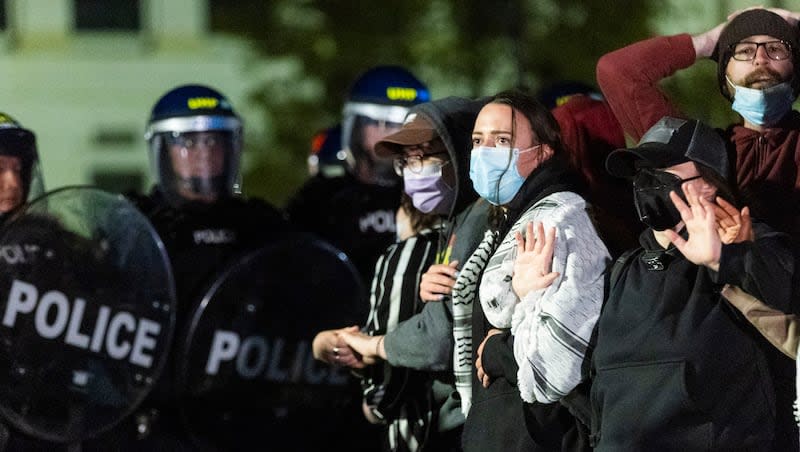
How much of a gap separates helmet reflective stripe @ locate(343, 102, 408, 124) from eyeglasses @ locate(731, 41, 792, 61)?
425 centimetres

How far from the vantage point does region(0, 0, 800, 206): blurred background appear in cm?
1852

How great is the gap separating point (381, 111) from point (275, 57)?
1277 cm

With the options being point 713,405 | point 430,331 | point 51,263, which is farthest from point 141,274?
point 713,405

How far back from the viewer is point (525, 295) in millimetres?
5516

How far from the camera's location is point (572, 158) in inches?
248

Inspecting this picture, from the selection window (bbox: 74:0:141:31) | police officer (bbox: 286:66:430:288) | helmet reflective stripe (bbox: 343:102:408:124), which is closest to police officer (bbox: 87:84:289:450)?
police officer (bbox: 286:66:430:288)

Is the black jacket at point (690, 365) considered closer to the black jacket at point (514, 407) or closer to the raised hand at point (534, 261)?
the raised hand at point (534, 261)

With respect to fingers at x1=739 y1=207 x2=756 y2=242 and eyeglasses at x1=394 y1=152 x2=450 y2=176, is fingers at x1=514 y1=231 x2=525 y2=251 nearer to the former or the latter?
fingers at x1=739 y1=207 x2=756 y2=242

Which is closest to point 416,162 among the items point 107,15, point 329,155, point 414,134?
point 414,134

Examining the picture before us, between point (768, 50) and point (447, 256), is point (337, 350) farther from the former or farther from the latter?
point (768, 50)

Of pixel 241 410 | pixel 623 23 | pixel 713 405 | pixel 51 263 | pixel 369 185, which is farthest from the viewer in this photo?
pixel 623 23

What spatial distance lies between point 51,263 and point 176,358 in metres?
0.74

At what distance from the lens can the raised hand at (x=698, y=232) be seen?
492cm

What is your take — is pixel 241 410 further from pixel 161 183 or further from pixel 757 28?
pixel 757 28
